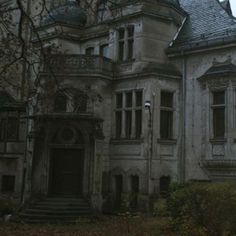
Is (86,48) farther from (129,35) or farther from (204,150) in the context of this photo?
(204,150)

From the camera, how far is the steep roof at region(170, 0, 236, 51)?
912 inches

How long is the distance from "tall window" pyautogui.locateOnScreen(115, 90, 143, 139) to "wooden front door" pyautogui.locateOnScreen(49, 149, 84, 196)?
2.43 meters

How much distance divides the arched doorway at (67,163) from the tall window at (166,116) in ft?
13.5

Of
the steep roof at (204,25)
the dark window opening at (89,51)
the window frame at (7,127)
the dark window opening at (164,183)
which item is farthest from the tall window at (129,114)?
the window frame at (7,127)

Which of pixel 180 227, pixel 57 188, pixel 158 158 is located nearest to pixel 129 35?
pixel 158 158

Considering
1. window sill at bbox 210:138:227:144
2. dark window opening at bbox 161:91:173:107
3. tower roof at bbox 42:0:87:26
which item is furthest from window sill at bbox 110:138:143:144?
tower roof at bbox 42:0:87:26

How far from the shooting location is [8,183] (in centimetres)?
2958

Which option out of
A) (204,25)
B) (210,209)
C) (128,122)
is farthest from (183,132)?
(210,209)

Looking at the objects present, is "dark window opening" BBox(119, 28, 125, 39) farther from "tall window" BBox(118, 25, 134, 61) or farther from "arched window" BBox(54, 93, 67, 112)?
"arched window" BBox(54, 93, 67, 112)

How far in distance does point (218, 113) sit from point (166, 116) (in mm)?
2711

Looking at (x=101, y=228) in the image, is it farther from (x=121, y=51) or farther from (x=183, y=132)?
(x=121, y=51)

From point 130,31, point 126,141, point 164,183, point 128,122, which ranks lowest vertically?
point 164,183

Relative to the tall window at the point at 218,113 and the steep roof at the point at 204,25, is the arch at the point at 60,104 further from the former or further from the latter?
the tall window at the point at 218,113

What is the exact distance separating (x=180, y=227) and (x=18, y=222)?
381 inches
